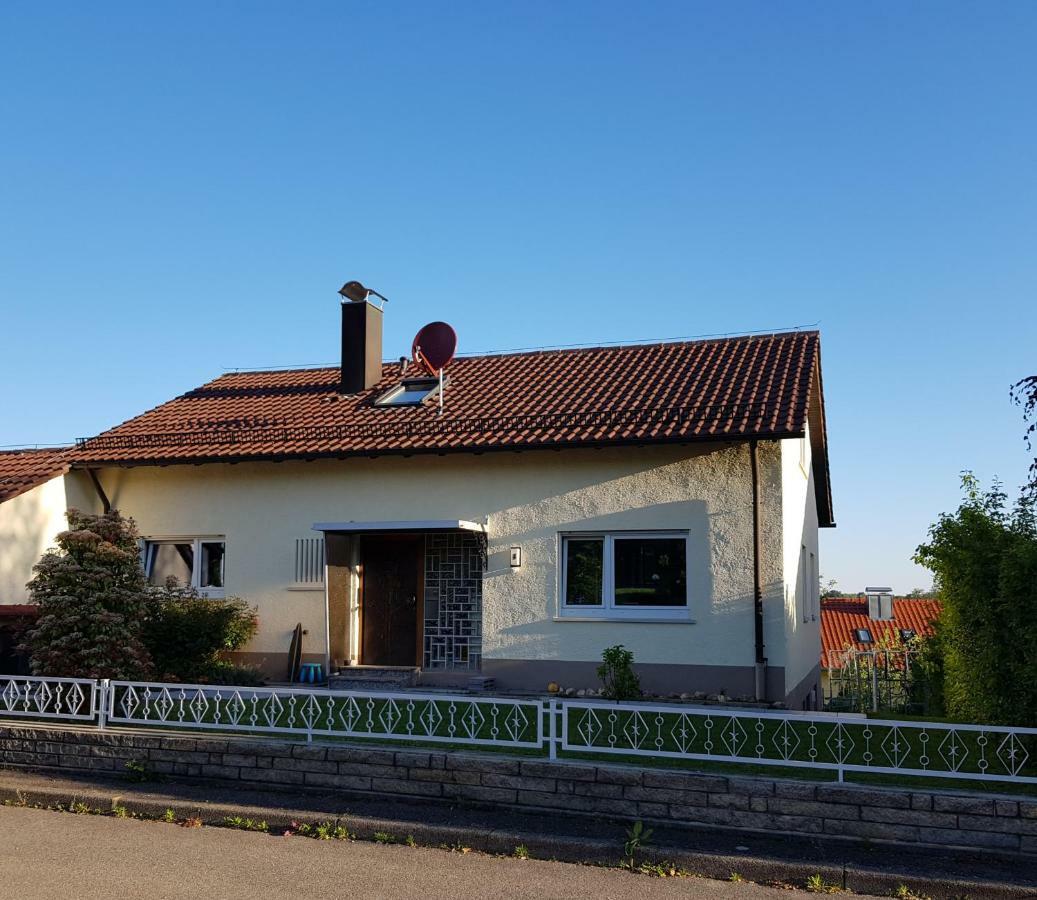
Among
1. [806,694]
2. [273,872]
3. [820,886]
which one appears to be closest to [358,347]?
[806,694]

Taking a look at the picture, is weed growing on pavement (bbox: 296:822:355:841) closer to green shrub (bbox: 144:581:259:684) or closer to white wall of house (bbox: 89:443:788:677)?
green shrub (bbox: 144:581:259:684)

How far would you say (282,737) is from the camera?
9250 mm

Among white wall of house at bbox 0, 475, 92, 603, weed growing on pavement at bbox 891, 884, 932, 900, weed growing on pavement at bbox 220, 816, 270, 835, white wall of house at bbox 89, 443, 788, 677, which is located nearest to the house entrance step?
white wall of house at bbox 89, 443, 788, 677

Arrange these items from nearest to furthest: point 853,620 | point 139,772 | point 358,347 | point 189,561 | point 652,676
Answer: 1. point 139,772
2. point 652,676
3. point 189,561
4. point 358,347
5. point 853,620

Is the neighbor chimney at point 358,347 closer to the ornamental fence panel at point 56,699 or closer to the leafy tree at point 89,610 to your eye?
the leafy tree at point 89,610

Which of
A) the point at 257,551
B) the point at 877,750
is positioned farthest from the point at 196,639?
the point at 877,750

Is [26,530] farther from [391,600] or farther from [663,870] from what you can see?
[663,870]

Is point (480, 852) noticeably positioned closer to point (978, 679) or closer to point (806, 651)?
point (978, 679)

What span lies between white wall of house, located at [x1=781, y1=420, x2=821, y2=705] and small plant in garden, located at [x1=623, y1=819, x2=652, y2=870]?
6070 mm

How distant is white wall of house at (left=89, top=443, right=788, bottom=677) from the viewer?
1309 centimetres

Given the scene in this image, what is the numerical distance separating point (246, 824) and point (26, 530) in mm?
9143

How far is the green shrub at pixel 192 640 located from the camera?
526 inches

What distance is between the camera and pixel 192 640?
1358cm

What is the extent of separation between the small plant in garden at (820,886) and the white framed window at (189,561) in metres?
11.2
